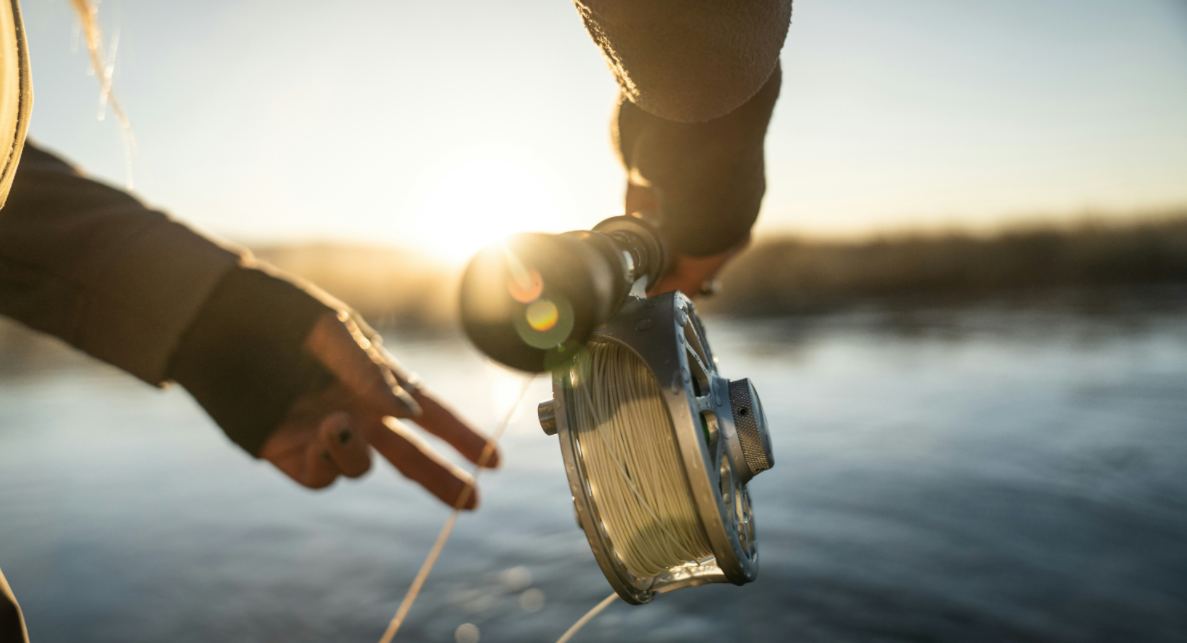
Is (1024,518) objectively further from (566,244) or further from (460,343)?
(460,343)

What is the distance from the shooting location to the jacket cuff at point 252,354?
141cm

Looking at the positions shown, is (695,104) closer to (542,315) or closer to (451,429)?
(542,315)

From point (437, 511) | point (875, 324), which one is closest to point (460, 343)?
point (875, 324)

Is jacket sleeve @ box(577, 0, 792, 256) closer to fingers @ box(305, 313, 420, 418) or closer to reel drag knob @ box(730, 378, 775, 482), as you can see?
reel drag knob @ box(730, 378, 775, 482)

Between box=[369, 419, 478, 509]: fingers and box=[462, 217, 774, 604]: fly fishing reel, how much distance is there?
52cm

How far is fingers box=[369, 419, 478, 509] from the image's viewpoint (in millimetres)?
1467

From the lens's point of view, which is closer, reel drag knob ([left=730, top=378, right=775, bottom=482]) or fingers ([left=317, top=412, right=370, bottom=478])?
reel drag knob ([left=730, top=378, right=775, bottom=482])

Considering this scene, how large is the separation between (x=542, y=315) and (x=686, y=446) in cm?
38

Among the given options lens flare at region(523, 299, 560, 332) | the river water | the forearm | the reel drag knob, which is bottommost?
the river water

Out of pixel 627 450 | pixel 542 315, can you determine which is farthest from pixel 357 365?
pixel 542 315

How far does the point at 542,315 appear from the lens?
0.53 metres

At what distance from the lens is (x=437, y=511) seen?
489 cm

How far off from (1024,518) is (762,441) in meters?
3.70

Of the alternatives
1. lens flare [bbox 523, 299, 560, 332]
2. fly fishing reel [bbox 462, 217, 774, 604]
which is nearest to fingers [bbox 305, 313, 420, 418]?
fly fishing reel [bbox 462, 217, 774, 604]
